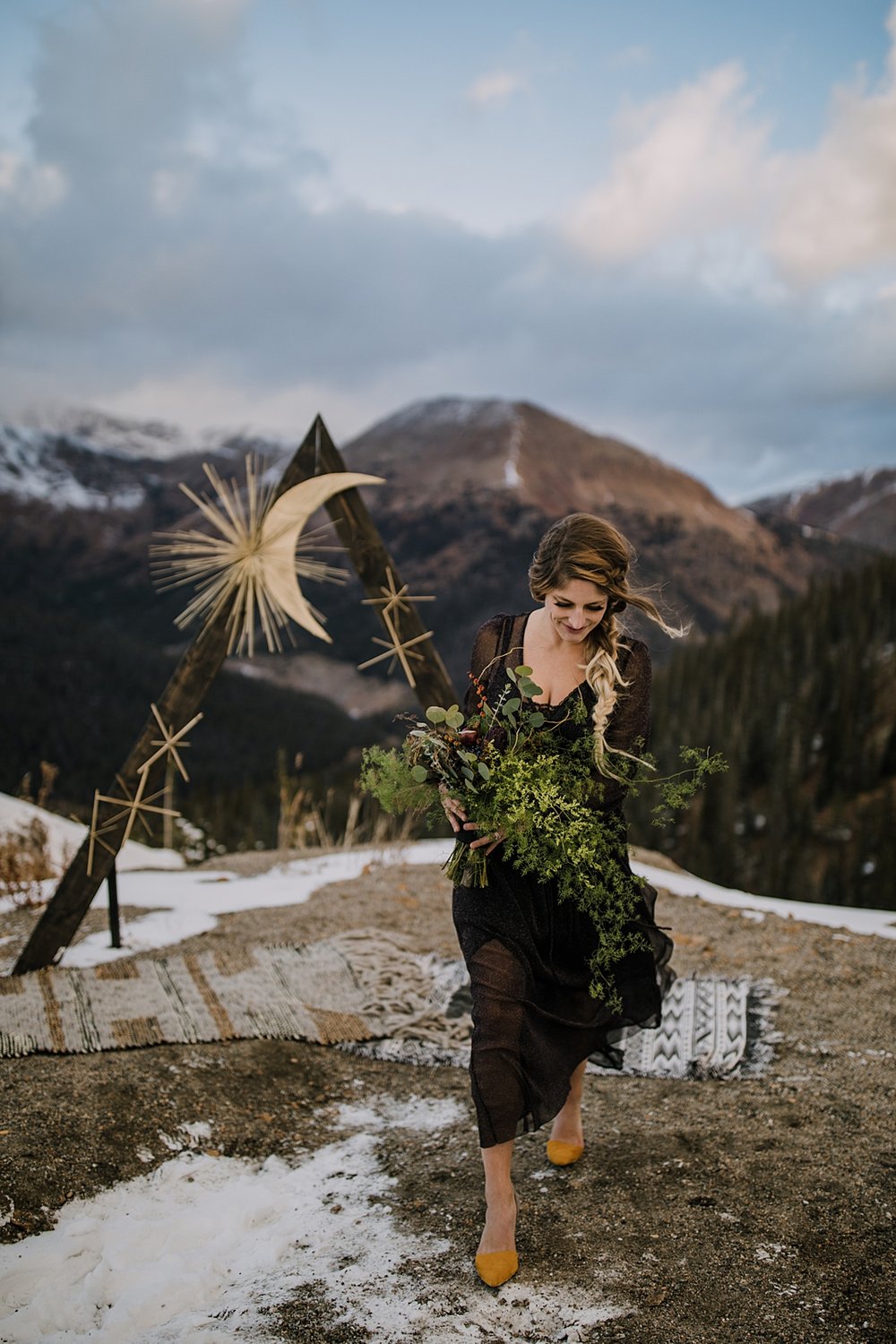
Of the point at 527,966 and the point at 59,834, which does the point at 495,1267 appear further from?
the point at 59,834

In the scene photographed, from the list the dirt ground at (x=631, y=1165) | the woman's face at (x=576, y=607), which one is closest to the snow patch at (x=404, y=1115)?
the dirt ground at (x=631, y=1165)

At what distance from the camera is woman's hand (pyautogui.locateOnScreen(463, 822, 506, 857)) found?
2322 mm

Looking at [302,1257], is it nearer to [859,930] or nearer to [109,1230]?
[109,1230]

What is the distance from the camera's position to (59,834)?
25.6 feet

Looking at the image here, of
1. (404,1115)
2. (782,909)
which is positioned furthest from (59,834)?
(782,909)

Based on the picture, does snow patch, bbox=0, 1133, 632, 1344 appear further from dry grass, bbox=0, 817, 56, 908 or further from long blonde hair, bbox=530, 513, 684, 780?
dry grass, bbox=0, 817, 56, 908

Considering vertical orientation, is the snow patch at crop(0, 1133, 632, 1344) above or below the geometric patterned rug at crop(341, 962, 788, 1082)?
below

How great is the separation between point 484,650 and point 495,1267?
5.33 feet

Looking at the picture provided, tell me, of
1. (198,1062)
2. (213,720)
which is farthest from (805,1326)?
(213,720)

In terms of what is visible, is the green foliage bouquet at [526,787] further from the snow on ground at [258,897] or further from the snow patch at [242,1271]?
the snow on ground at [258,897]

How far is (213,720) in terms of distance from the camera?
240 ft

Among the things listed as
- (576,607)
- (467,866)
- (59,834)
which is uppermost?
(576,607)

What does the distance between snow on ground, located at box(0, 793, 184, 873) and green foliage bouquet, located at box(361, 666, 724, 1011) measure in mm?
5541

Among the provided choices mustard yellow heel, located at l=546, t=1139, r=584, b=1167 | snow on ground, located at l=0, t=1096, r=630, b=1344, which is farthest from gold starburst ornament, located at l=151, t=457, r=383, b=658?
mustard yellow heel, located at l=546, t=1139, r=584, b=1167
